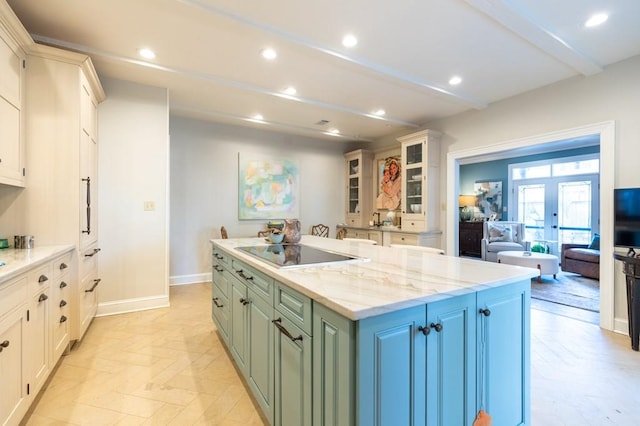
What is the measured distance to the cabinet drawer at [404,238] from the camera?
4654 millimetres

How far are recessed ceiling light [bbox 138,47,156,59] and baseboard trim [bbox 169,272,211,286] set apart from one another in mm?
3272

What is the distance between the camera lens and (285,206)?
5711 millimetres

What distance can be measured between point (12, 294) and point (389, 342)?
6.14 ft

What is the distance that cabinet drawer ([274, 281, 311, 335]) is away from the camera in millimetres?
1184

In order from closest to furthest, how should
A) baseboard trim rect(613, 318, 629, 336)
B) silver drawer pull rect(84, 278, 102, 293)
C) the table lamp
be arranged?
silver drawer pull rect(84, 278, 102, 293) < baseboard trim rect(613, 318, 629, 336) < the table lamp

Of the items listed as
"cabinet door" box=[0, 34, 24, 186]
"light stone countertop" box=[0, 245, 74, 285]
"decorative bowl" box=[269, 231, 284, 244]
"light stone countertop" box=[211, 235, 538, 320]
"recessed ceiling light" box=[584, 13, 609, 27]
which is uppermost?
"recessed ceiling light" box=[584, 13, 609, 27]

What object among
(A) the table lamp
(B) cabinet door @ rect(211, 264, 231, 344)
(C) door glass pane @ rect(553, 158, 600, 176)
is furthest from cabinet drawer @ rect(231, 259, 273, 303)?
(C) door glass pane @ rect(553, 158, 600, 176)

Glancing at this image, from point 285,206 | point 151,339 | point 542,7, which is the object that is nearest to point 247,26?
point 542,7

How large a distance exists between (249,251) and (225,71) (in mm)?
2205

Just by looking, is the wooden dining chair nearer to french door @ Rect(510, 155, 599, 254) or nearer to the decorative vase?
the decorative vase

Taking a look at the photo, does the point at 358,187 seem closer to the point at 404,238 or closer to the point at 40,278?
the point at 404,238

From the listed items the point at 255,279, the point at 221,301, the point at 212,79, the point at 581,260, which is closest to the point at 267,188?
the point at 212,79

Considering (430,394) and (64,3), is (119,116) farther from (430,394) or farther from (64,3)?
(430,394)

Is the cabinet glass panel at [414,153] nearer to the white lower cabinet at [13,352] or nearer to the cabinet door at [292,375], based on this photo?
the cabinet door at [292,375]
